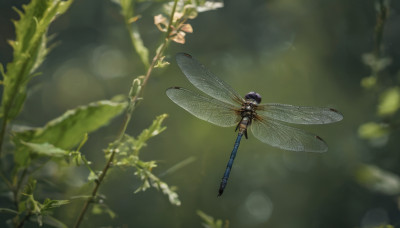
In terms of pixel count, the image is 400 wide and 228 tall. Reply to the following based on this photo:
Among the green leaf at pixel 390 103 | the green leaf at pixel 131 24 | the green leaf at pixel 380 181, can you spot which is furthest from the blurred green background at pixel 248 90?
the green leaf at pixel 131 24

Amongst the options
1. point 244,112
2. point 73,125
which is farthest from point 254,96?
point 73,125

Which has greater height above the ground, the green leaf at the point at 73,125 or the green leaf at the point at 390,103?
the green leaf at the point at 390,103

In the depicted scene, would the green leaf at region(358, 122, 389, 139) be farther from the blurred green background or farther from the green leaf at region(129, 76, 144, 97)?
the green leaf at region(129, 76, 144, 97)

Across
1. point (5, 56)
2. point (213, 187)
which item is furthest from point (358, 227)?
point (5, 56)

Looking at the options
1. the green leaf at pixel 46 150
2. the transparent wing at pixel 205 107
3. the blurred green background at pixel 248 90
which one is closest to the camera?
the green leaf at pixel 46 150

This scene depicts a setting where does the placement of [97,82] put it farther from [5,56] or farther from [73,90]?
[5,56]

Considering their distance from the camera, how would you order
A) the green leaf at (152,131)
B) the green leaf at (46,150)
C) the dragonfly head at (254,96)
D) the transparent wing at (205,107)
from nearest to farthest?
the green leaf at (46,150) → the green leaf at (152,131) → the transparent wing at (205,107) → the dragonfly head at (254,96)

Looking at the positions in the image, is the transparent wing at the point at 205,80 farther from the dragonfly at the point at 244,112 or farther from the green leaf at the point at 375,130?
the green leaf at the point at 375,130

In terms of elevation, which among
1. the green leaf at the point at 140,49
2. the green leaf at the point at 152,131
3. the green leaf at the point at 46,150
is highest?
the green leaf at the point at 140,49
